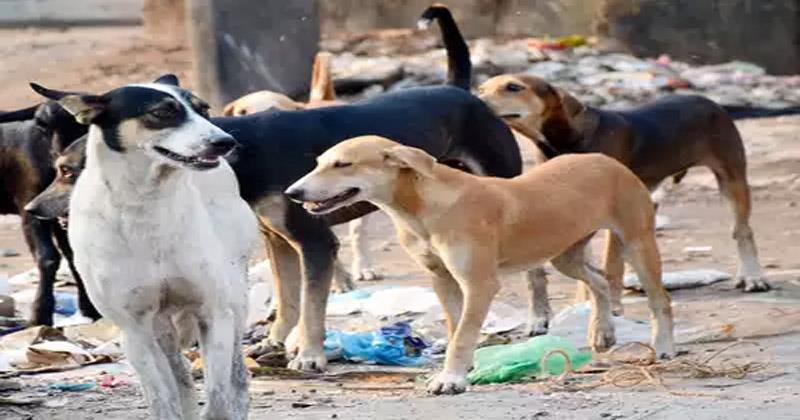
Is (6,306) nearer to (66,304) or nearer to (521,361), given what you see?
(66,304)

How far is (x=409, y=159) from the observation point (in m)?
7.34

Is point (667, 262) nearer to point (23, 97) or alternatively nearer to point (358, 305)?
point (358, 305)

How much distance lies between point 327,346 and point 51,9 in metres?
13.4

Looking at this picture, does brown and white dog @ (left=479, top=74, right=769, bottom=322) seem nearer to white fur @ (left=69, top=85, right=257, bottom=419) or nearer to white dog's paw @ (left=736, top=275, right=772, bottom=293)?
white dog's paw @ (left=736, top=275, right=772, bottom=293)

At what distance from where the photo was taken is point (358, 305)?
31.7ft

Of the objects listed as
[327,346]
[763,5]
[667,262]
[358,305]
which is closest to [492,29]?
[763,5]

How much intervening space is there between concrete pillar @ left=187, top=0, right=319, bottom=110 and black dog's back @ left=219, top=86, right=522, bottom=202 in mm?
6856

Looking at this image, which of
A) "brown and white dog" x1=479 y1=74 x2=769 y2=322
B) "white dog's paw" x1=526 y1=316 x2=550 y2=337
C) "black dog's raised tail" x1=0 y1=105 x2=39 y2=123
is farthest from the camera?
"brown and white dog" x1=479 y1=74 x2=769 y2=322

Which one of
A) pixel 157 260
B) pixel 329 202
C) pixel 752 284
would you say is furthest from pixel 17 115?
pixel 752 284

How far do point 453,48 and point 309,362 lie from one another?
2343 millimetres

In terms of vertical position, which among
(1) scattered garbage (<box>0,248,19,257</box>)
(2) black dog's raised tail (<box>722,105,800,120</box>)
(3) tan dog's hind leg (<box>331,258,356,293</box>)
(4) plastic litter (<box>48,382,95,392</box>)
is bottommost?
(2) black dog's raised tail (<box>722,105,800,120</box>)

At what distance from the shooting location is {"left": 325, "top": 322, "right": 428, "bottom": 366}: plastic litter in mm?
8375

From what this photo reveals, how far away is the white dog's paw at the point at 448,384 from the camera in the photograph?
23.9 feet

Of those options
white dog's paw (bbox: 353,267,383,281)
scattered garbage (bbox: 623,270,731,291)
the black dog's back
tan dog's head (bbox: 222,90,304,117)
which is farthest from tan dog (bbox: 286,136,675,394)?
tan dog's head (bbox: 222,90,304,117)
